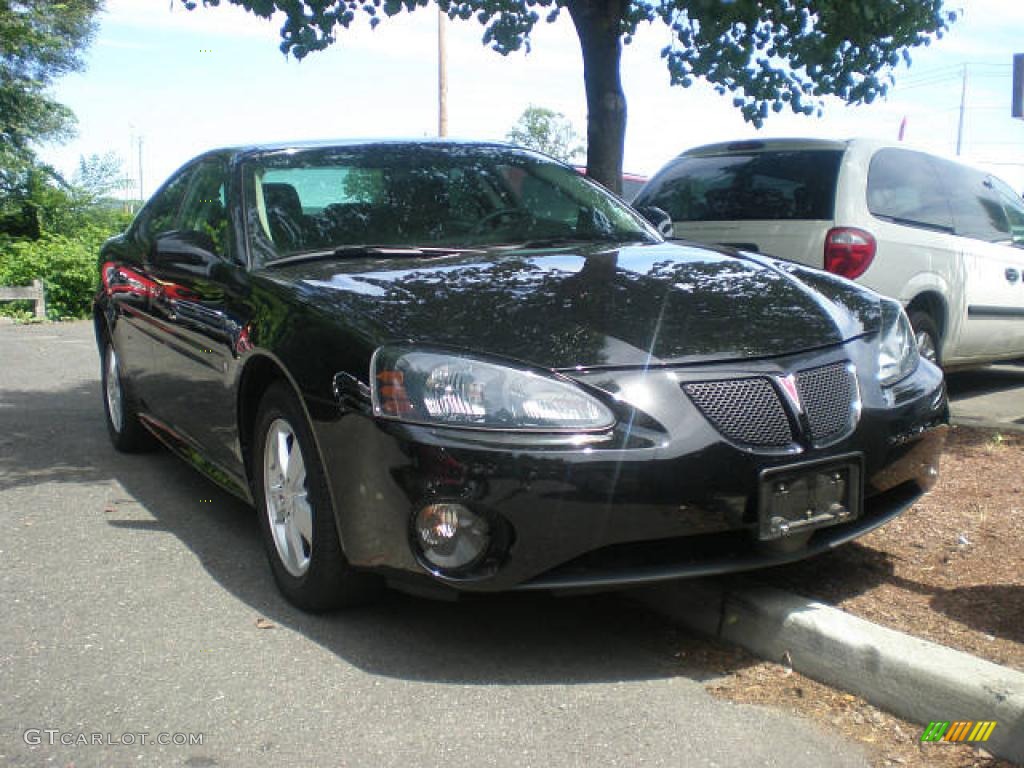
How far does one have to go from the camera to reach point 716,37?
23.6 ft

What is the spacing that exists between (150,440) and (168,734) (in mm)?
3417

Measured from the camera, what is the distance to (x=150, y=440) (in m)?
6.05

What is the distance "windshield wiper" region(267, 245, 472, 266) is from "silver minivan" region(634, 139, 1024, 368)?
2.63m

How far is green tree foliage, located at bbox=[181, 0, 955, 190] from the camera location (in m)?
6.91

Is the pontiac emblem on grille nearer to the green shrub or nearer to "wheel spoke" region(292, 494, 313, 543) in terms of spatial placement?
"wheel spoke" region(292, 494, 313, 543)

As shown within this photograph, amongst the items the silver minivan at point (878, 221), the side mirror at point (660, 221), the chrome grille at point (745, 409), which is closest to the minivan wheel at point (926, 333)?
the silver minivan at point (878, 221)

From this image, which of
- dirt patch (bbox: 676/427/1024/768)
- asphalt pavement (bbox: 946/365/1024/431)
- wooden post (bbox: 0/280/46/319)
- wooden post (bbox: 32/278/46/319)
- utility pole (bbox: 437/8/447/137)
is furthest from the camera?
utility pole (bbox: 437/8/447/137)

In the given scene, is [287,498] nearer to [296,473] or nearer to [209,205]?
[296,473]

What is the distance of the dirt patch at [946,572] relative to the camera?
3.29 m

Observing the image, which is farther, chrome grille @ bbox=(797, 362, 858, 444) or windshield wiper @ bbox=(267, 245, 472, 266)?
windshield wiper @ bbox=(267, 245, 472, 266)

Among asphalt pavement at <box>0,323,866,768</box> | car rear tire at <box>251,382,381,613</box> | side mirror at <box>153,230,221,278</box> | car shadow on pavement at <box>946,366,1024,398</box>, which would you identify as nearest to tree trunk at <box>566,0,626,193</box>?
car shadow on pavement at <box>946,366,1024,398</box>

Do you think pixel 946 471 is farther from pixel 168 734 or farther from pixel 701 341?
pixel 168 734

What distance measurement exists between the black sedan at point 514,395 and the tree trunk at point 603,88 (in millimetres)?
3092

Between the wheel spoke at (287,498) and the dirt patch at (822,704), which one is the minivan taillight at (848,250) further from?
the wheel spoke at (287,498)
